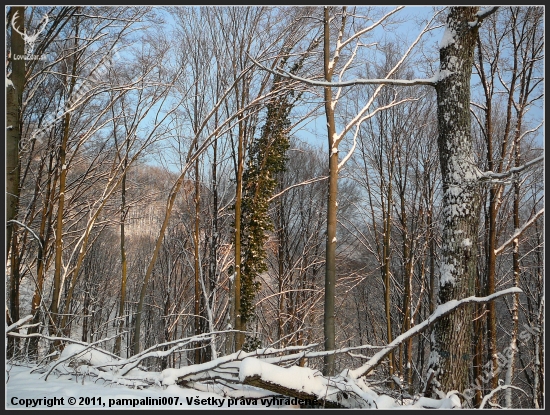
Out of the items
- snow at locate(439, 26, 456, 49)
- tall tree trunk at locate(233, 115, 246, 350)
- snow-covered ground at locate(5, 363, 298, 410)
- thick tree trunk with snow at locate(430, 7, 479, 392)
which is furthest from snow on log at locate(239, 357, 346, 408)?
tall tree trunk at locate(233, 115, 246, 350)

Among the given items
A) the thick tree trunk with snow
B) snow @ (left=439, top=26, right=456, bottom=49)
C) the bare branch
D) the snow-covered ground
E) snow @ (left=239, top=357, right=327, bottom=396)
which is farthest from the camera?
snow @ (left=439, top=26, right=456, bottom=49)

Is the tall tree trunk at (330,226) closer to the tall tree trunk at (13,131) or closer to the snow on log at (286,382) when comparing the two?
the snow on log at (286,382)

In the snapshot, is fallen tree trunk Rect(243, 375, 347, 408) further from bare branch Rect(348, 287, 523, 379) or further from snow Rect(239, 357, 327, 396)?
bare branch Rect(348, 287, 523, 379)

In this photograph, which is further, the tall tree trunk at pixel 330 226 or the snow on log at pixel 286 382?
the tall tree trunk at pixel 330 226

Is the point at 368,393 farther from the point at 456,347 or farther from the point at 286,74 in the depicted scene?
the point at 286,74

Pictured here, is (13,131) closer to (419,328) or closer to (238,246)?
(419,328)

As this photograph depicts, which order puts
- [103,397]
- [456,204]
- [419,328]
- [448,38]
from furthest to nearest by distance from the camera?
1. [448,38]
2. [456,204]
3. [419,328]
4. [103,397]

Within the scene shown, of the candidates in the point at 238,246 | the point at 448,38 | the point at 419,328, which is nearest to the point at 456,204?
the point at 419,328

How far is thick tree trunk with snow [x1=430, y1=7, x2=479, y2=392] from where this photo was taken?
429cm

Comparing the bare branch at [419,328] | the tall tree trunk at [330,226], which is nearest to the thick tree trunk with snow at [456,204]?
the bare branch at [419,328]

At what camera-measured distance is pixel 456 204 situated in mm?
4375

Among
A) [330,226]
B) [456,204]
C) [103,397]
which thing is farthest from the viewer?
[330,226]

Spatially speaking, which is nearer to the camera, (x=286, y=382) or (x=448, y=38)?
(x=286, y=382)

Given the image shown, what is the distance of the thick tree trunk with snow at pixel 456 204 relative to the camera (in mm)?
4285
